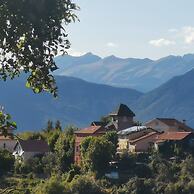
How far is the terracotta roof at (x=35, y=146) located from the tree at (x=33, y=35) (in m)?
79.5

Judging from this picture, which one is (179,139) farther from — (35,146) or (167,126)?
(167,126)

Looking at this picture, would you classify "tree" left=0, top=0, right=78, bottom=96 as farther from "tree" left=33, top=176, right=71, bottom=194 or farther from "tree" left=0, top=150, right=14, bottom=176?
"tree" left=0, top=150, right=14, bottom=176

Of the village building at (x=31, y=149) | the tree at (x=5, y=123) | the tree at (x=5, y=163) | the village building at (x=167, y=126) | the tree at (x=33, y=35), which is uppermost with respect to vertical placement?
the village building at (x=167, y=126)

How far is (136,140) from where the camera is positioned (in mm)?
84250

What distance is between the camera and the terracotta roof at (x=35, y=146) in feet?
289

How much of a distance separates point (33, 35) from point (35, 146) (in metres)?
81.8

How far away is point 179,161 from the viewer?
241ft

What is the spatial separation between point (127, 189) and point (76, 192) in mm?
5273

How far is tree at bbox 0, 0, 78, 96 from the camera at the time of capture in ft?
24.5

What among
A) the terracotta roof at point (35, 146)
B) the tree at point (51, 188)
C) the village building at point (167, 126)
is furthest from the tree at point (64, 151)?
the village building at point (167, 126)

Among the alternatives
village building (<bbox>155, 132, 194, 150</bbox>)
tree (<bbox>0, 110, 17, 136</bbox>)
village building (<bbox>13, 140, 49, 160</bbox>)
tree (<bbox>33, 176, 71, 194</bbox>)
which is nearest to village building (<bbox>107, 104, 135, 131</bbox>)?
village building (<bbox>13, 140, 49, 160</bbox>)

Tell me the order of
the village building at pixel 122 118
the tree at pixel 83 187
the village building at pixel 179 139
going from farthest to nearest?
1. the village building at pixel 122 118
2. the village building at pixel 179 139
3. the tree at pixel 83 187

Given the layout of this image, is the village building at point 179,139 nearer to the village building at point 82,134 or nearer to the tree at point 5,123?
the village building at point 82,134

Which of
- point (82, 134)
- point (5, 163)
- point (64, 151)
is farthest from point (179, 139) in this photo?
point (5, 163)
